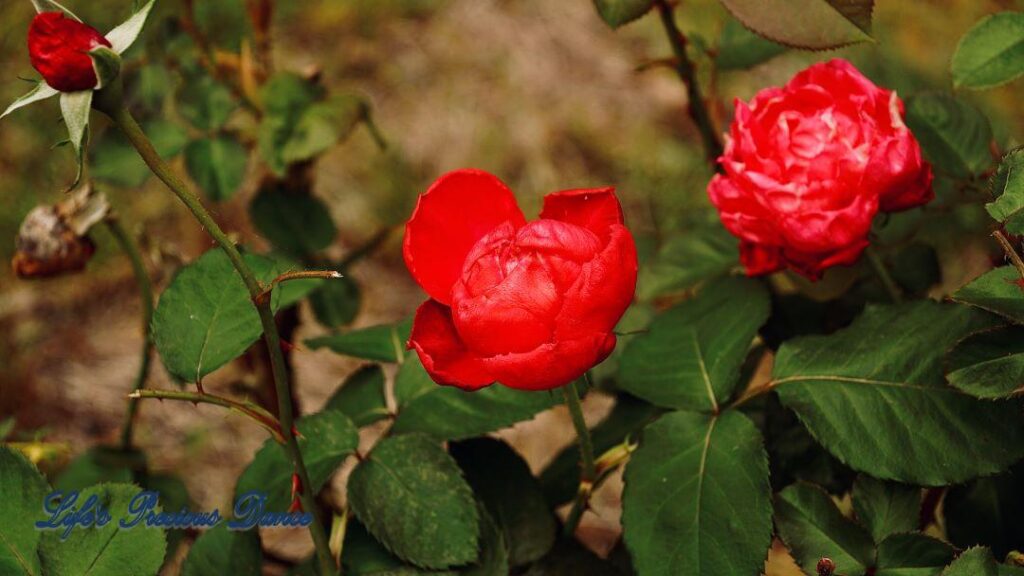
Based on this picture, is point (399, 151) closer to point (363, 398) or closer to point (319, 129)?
point (319, 129)

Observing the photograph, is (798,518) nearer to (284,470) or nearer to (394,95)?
(284,470)

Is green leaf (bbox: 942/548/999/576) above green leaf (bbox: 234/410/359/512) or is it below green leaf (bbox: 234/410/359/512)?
above

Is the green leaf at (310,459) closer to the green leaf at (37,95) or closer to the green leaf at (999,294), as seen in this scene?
the green leaf at (37,95)

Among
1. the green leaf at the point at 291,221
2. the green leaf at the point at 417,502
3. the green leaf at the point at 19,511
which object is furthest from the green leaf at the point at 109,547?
the green leaf at the point at 291,221

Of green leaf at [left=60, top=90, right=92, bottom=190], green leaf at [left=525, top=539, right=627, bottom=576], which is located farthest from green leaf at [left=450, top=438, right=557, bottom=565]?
green leaf at [left=60, top=90, right=92, bottom=190]

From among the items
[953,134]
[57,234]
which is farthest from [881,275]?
[57,234]

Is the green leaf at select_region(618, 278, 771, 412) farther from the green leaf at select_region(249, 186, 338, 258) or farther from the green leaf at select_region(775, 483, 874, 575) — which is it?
the green leaf at select_region(249, 186, 338, 258)

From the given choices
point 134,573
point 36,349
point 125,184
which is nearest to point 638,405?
point 134,573
